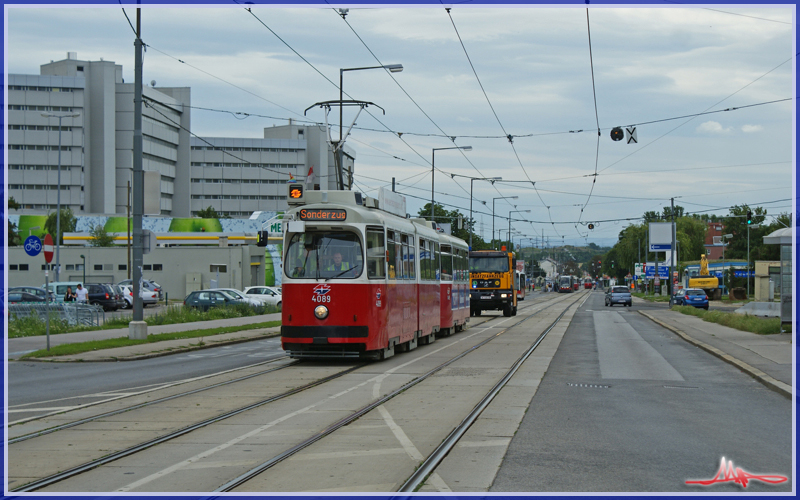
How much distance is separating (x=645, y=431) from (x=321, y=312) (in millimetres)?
8254

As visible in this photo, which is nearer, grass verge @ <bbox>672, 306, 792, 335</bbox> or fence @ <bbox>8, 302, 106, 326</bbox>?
grass verge @ <bbox>672, 306, 792, 335</bbox>

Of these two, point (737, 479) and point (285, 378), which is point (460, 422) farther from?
point (285, 378)

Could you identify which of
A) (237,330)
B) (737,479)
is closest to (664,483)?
(737,479)

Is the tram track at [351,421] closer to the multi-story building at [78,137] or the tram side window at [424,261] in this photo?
the tram side window at [424,261]

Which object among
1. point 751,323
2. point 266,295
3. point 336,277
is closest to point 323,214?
point 336,277

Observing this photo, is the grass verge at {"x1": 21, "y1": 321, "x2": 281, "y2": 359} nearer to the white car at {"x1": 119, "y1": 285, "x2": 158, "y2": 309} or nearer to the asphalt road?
the asphalt road

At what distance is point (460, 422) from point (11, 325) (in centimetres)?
2148

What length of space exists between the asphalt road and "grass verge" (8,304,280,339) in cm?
1693

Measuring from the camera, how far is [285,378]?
570 inches

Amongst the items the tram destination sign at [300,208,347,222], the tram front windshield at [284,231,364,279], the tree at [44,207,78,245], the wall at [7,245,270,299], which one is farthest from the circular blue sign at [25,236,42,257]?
the tree at [44,207,78,245]

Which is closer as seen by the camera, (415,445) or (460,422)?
(415,445)

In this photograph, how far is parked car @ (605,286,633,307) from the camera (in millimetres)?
62281

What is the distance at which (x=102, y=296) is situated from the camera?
148ft

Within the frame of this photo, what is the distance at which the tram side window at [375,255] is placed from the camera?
1669 centimetres
